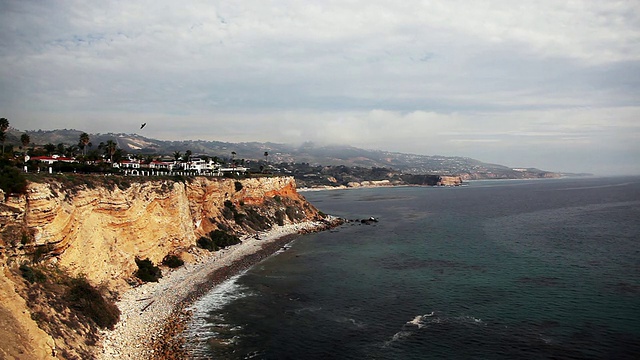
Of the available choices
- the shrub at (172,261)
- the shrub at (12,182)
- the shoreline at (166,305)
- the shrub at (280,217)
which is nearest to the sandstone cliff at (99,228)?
the shrub at (12,182)

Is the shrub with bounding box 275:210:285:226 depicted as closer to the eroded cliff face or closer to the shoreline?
the eroded cliff face

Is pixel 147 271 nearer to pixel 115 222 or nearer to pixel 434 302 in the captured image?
pixel 115 222

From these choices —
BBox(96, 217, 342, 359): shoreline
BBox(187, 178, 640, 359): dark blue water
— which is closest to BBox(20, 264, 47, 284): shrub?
BBox(96, 217, 342, 359): shoreline

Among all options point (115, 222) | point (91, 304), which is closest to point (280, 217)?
point (115, 222)

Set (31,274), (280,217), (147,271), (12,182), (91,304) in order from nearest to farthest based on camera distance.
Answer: (31,274) < (12,182) < (91,304) < (147,271) < (280,217)

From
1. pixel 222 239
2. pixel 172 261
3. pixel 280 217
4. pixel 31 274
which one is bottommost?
pixel 172 261

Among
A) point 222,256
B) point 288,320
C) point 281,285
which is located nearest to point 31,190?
point 288,320
